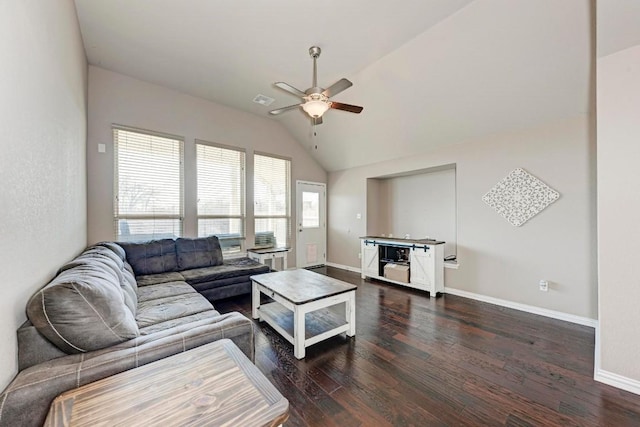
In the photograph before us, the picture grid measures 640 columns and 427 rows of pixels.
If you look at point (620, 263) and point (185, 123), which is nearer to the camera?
point (620, 263)

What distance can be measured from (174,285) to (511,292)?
448 cm

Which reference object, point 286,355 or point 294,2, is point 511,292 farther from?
point 294,2

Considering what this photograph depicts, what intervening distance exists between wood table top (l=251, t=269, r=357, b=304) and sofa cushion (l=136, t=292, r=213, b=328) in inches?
27.6

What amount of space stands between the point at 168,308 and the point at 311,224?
409 centimetres

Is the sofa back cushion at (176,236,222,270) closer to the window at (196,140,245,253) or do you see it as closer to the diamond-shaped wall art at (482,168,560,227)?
the window at (196,140,245,253)

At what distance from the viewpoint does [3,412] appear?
101cm

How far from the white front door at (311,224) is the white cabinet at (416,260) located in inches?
61.7

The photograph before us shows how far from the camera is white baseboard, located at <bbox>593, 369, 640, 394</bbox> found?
189 cm

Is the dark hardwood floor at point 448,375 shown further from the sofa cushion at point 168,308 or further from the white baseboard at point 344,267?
the white baseboard at point 344,267

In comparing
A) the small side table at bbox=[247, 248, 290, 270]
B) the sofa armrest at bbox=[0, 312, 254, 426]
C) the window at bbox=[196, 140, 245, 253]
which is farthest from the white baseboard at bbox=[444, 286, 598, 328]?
the window at bbox=[196, 140, 245, 253]

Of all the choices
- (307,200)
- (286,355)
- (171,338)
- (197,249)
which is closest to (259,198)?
(307,200)

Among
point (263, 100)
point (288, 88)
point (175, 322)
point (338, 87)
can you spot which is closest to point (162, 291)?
point (175, 322)

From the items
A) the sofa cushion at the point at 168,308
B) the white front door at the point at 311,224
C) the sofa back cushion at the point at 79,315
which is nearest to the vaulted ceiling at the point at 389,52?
the white front door at the point at 311,224

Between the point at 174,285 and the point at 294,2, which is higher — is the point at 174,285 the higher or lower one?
the lower one
